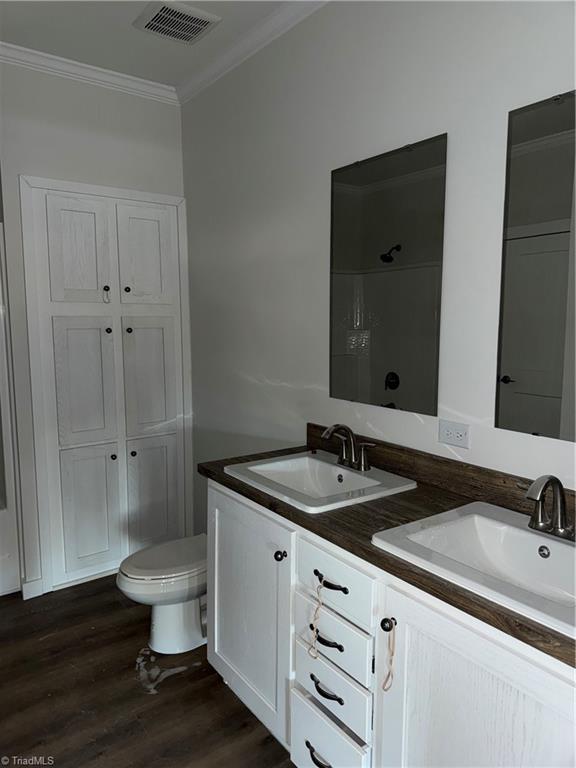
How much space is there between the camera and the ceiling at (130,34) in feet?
7.18

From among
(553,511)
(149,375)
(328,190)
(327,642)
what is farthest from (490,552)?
(149,375)

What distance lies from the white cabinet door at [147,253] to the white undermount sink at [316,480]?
147cm

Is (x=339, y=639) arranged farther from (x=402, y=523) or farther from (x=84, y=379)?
(x=84, y=379)

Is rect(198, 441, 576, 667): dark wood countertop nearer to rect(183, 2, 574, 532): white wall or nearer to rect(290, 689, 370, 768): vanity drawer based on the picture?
rect(183, 2, 574, 532): white wall

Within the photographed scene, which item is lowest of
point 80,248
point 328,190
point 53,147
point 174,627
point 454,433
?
point 174,627

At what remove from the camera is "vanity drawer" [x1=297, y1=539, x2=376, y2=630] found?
1.32 m

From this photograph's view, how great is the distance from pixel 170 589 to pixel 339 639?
102 centimetres

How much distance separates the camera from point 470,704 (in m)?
1.10

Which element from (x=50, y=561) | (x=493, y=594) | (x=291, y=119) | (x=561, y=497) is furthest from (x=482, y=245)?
(x=50, y=561)

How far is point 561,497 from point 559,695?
0.49 meters

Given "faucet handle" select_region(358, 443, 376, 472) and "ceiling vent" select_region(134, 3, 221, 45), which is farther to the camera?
"ceiling vent" select_region(134, 3, 221, 45)

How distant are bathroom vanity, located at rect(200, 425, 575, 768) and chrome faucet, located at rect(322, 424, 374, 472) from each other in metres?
0.10

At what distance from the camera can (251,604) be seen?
181cm

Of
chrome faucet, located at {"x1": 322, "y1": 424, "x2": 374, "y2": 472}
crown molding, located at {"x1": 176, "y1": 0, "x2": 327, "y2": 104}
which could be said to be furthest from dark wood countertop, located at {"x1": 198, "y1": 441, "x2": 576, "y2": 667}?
crown molding, located at {"x1": 176, "y1": 0, "x2": 327, "y2": 104}
